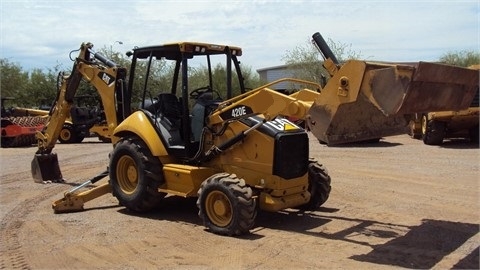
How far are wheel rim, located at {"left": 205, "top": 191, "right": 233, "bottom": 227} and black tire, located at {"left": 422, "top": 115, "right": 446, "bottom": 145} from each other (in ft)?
40.0

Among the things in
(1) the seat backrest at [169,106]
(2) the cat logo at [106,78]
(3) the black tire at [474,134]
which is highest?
(2) the cat logo at [106,78]

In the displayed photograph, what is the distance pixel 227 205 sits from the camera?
6754mm

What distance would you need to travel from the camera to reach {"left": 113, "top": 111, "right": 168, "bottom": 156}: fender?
25.5 ft

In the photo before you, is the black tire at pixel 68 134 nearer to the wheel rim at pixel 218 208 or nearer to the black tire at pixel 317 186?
the black tire at pixel 317 186

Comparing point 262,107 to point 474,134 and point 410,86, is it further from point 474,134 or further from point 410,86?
point 474,134

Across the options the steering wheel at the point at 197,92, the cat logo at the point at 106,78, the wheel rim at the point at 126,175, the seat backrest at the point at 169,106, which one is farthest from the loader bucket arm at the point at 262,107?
the cat logo at the point at 106,78

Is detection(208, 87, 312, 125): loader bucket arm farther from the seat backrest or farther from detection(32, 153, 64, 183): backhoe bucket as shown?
detection(32, 153, 64, 183): backhoe bucket

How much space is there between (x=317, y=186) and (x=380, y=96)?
2.73m

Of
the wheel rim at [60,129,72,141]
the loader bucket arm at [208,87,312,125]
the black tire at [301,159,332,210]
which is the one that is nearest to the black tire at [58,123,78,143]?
the wheel rim at [60,129,72,141]

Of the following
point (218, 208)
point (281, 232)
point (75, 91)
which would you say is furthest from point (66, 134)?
point (281, 232)

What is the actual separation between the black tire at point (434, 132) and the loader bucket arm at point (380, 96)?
36.6 feet

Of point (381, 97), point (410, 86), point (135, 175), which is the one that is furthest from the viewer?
point (135, 175)

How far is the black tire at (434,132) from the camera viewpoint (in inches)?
669

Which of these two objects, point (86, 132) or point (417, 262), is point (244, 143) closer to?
point (417, 262)
